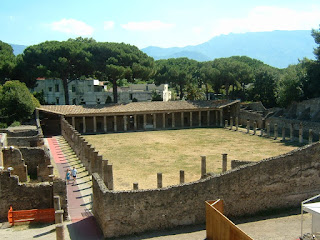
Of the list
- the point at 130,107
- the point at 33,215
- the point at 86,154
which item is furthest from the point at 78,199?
the point at 130,107

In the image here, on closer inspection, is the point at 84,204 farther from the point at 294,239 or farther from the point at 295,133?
the point at 295,133

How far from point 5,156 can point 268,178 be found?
50.1 feet

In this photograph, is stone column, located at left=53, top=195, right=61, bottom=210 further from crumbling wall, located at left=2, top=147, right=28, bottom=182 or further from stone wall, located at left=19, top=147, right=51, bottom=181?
stone wall, located at left=19, top=147, right=51, bottom=181

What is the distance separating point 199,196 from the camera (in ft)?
46.1

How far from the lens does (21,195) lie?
15.7 metres

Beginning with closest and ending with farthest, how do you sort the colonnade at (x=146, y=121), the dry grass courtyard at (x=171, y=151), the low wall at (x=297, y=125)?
the dry grass courtyard at (x=171, y=151) < the low wall at (x=297, y=125) < the colonnade at (x=146, y=121)

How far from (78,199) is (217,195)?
7.58m

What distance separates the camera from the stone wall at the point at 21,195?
15547 mm

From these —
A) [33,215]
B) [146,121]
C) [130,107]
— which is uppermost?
[130,107]

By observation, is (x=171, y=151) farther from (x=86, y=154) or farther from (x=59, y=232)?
(x=59, y=232)

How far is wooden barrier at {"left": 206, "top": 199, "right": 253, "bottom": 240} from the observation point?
10.8 m

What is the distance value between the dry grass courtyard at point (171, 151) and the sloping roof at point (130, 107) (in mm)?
3560

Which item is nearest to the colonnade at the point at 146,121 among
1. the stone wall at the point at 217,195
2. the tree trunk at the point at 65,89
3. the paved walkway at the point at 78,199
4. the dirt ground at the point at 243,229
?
the tree trunk at the point at 65,89

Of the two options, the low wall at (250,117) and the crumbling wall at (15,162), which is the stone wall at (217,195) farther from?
the low wall at (250,117)
